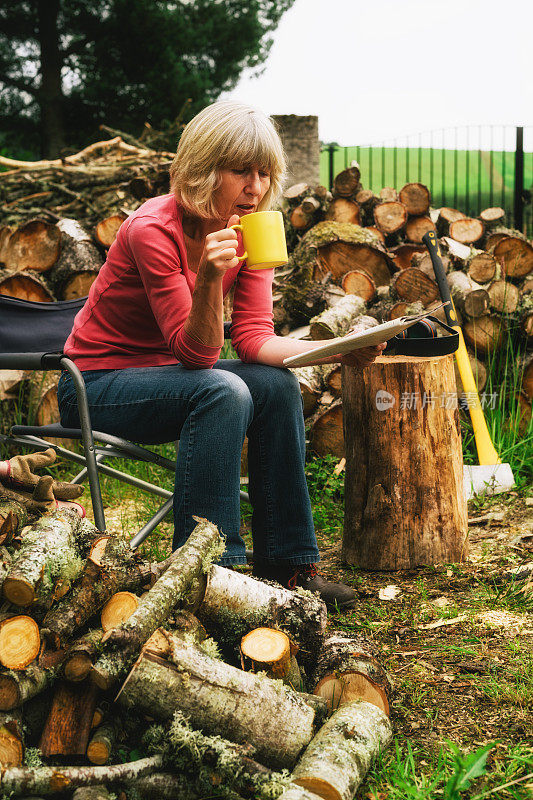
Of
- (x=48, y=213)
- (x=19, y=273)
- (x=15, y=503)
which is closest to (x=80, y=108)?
(x=48, y=213)

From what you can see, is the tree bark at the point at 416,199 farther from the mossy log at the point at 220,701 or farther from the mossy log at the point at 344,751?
the mossy log at the point at 220,701

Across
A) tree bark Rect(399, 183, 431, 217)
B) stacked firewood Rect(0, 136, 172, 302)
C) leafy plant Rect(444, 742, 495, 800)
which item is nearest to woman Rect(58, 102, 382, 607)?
leafy plant Rect(444, 742, 495, 800)

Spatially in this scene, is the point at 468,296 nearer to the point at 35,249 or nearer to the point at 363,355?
the point at 363,355

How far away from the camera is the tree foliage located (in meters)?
11.6

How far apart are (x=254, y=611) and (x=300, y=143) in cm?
626

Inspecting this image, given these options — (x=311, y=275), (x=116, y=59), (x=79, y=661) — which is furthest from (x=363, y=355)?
(x=116, y=59)

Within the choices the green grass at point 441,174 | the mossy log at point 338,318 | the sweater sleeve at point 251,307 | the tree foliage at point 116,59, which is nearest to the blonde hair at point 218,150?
the sweater sleeve at point 251,307

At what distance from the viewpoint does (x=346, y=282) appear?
469 cm

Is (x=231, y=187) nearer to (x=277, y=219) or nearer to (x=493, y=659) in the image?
(x=277, y=219)

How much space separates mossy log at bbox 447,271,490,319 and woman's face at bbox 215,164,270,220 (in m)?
2.22

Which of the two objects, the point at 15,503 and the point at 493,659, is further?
the point at 493,659

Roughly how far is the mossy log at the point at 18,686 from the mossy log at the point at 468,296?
131 inches

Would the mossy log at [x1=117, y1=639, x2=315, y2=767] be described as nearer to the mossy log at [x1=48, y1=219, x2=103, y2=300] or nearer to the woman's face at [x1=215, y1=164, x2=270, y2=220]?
the woman's face at [x1=215, y1=164, x2=270, y2=220]

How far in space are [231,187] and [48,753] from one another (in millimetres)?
1561
